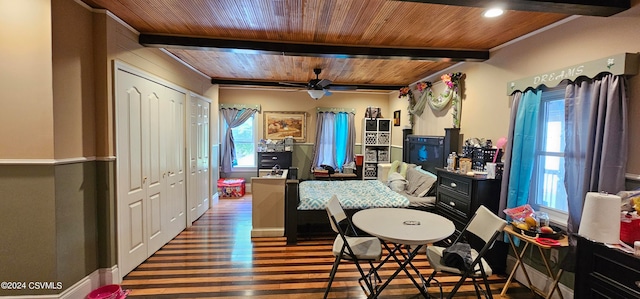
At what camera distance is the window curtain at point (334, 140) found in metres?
6.64

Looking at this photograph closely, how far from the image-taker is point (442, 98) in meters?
4.25

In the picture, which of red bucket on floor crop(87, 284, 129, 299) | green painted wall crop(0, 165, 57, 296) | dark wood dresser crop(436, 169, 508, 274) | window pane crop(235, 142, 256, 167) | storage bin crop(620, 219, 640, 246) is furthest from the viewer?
Answer: window pane crop(235, 142, 256, 167)

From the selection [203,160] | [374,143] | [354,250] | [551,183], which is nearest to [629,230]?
[551,183]

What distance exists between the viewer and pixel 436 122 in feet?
15.1

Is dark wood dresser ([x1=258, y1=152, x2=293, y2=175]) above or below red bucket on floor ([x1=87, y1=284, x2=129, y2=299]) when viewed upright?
above

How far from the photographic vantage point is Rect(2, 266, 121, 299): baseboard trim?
2111 mm

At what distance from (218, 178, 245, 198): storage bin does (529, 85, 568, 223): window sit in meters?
5.32

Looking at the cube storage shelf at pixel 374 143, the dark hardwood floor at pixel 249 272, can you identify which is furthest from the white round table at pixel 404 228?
the cube storage shelf at pixel 374 143

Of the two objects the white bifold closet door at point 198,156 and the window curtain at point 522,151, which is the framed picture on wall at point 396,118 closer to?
the window curtain at point 522,151

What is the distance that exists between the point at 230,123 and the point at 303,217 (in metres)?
3.63

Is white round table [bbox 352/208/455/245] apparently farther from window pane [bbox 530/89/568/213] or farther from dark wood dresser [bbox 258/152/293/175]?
dark wood dresser [bbox 258/152/293/175]

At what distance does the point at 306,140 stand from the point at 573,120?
5.12m

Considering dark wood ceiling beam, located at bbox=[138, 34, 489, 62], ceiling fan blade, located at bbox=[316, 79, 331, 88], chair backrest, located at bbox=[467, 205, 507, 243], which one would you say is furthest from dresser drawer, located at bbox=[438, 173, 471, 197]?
ceiling fan blade, located at bbox=[316, 79, 331, 88]

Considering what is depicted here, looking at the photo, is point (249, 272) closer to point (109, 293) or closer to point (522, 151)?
point (109, 293)
